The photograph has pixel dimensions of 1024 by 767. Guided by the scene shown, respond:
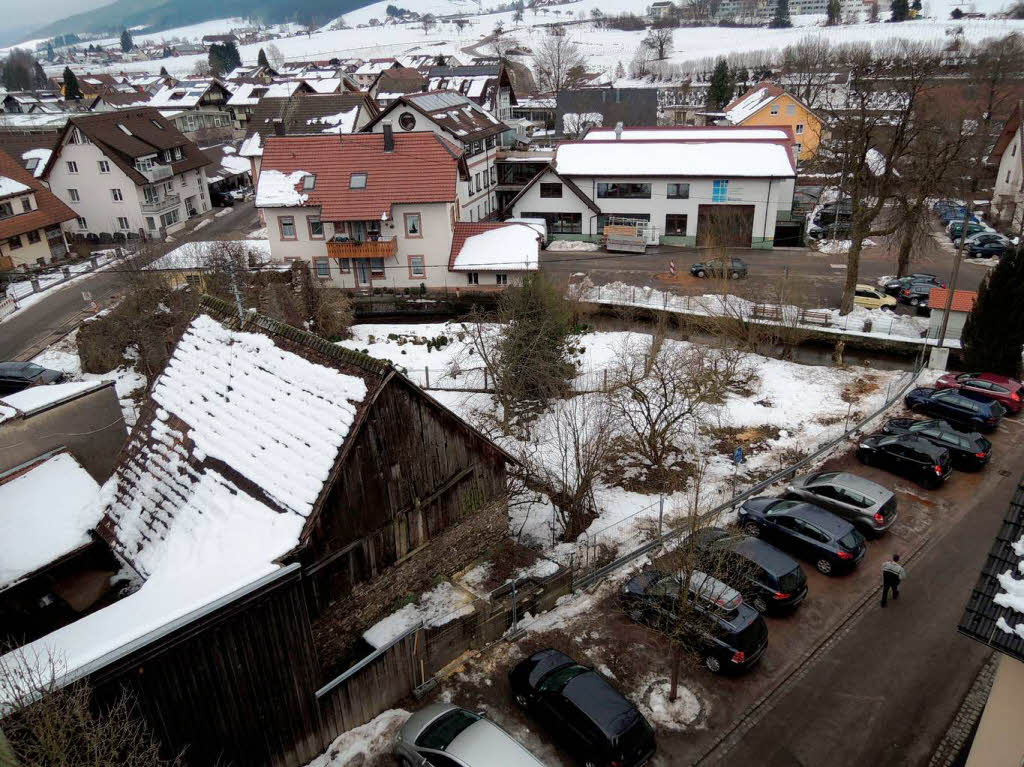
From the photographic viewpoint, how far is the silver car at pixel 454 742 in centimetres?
1130

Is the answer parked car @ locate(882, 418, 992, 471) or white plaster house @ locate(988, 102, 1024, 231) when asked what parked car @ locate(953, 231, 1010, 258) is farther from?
parked car @ locate(882, 418, 992, 471)

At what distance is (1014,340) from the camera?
2598cm

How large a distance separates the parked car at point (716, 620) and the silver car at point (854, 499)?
5.87 meters

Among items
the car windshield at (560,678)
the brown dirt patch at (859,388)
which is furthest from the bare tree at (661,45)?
the car windshield at (560,678)

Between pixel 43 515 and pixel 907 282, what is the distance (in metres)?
41.1

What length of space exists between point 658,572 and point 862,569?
20.7 ft

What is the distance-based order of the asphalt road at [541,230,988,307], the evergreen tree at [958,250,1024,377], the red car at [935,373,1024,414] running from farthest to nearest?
the asphalt road at [541,230,988,307], the evergreen tree at [958,250,1024,377], the red car at [935,373,1024,414]

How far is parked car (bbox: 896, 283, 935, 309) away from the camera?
121ft

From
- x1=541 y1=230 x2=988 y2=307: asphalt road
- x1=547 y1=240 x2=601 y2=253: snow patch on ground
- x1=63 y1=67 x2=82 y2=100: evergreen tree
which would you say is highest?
x1=63 y1=67 x2=82 y2=100: evergreen tree

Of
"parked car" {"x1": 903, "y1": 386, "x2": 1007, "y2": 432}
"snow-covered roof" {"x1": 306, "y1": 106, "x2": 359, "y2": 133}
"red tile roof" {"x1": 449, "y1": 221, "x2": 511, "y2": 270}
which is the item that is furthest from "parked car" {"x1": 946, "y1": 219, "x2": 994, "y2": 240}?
"snow-covered roof" {"x1": 306, "y1": 106, "x2": 359, "y2": 133}

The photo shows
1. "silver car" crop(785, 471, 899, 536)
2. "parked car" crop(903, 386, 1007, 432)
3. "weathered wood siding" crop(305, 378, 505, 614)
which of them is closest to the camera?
"weathered wood siding" crop(305, 378, 505, 614)

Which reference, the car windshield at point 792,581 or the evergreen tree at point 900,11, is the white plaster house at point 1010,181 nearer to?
the car windshield at point 792,581

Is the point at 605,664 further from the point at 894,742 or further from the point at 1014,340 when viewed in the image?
the point at 1014,340

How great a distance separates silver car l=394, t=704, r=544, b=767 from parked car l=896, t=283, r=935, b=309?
3479 cm
